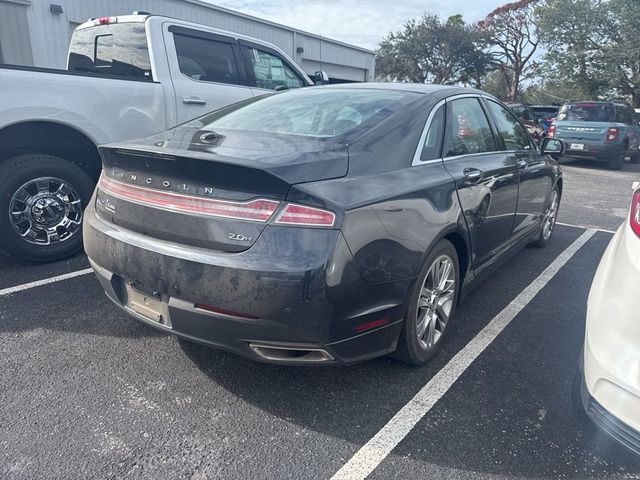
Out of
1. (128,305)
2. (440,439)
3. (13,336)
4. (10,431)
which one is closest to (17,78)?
(13,336)

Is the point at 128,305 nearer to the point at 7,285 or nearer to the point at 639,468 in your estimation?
the point at 7,285

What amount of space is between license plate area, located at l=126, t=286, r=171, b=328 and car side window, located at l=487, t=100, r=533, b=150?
298 cm

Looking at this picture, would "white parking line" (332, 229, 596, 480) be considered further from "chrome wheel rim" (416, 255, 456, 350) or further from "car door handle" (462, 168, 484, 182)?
"car door handle" (462, 168, 484, 182)

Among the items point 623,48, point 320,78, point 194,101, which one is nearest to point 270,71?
point 320,78

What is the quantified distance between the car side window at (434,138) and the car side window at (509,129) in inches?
44.0

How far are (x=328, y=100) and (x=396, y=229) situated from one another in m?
1.25

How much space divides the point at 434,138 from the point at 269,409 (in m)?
1.81

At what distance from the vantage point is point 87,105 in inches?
163

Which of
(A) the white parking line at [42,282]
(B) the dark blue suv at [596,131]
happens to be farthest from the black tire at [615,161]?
(A) the white parking line at [42,282]

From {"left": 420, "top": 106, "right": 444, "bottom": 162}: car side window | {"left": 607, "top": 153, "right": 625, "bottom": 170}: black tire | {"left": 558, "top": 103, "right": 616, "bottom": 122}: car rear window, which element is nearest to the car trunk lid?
{"left": 420, "top": 106, "right": 444, "bottom": 162}: car side window

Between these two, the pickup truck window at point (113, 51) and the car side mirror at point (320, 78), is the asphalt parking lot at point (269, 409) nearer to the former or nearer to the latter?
the pickup truck window at point (113, 51)

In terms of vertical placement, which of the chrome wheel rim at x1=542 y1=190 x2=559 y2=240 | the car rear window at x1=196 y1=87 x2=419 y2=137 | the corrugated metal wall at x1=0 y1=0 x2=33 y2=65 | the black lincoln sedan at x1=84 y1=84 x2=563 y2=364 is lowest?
the chrome wheel rim at x1=542 y1=190 x2=559 y2=240

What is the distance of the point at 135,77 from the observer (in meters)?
4.77

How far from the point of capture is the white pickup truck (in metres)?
3.95
